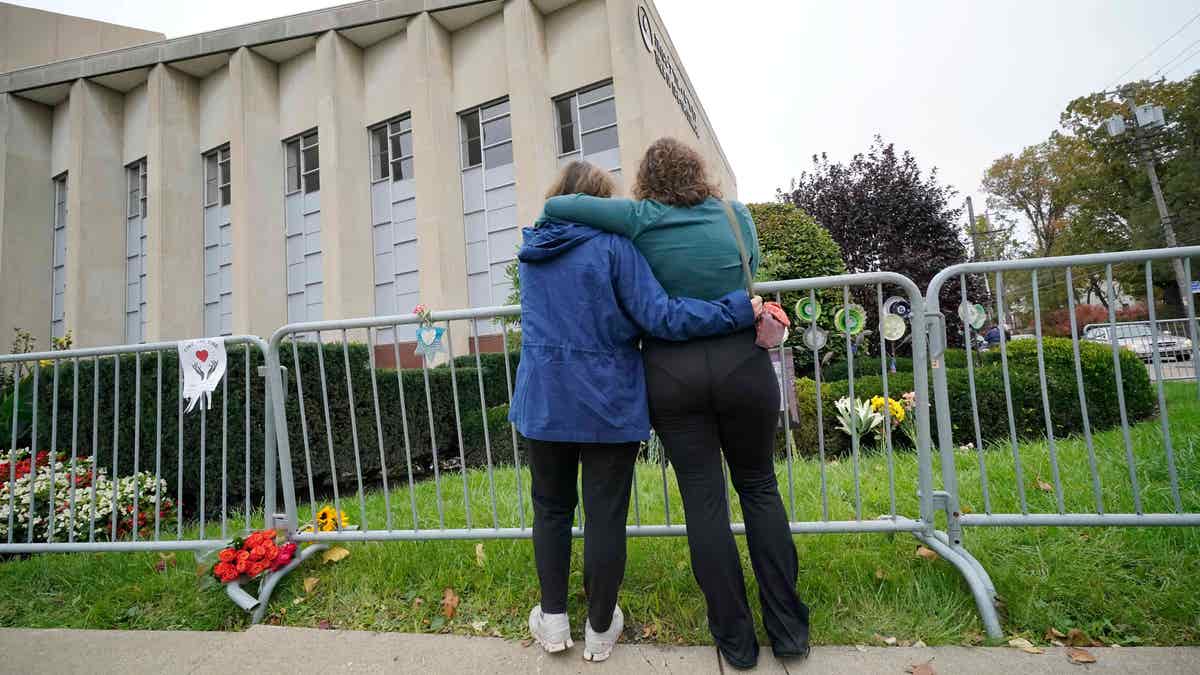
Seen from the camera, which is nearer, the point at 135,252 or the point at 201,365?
the point at 201,365

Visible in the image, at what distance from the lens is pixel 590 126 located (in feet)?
46.8

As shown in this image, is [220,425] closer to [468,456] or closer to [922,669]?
[468,456]

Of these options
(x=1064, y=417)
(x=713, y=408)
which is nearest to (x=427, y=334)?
(x=713, y=408)

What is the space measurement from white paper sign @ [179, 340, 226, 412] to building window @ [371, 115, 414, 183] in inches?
567

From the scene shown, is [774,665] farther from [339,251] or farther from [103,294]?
[103,294]

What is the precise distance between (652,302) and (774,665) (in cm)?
133

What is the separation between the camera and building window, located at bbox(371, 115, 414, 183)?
16.4 metres

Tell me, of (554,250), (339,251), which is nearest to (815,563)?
(554,250)

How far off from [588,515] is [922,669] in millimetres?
1228

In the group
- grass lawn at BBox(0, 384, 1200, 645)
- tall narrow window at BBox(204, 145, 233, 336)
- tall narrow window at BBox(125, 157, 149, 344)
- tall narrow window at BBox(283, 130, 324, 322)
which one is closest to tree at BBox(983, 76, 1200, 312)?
grass lawn at BBox(0, 384, 1200, 645)

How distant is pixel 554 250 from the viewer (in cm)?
194

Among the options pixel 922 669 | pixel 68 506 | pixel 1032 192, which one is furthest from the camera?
pixel 1032 192

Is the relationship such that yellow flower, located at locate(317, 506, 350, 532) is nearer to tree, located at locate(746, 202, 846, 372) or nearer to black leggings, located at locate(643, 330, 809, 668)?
black leggings, located at locate(643, 330, 809, 668)

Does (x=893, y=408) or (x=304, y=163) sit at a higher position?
(x=304, y=163)
